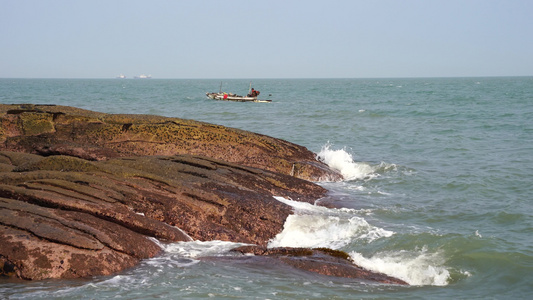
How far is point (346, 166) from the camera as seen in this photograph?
20375mm

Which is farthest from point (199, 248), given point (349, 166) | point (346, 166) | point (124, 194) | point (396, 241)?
point (349, 166)

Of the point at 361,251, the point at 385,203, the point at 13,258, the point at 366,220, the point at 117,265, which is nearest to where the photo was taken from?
the point at 13,258

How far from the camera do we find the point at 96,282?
791cm

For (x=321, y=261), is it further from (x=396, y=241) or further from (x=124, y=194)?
(x=124, y=194)

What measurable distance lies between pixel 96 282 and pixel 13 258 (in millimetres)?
1256

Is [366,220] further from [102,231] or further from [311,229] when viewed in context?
[102,231]

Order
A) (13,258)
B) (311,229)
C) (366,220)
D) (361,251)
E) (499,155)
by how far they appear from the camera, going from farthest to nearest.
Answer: (499,155)
(366,220)
(311,229)
(361,251)
(13,258)

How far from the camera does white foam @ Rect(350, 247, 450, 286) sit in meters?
9.43

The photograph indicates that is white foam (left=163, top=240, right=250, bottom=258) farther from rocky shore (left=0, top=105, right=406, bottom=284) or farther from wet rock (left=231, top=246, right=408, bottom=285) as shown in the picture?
wet rock (left=231, top=246, right=408, bottom=285)

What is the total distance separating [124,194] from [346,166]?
11735 mm

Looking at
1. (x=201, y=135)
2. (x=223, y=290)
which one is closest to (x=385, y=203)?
(x=201, y=135)

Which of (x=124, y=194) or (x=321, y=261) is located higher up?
(x=124, y=194)

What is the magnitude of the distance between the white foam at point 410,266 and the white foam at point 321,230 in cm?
111

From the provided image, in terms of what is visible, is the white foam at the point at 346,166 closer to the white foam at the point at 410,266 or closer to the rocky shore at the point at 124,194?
the rocky shore at the point at 124,194
